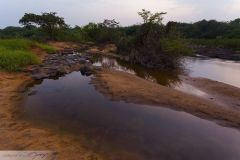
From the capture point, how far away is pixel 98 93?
1217cm

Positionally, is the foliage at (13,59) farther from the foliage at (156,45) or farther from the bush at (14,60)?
the foliage at (156,45)

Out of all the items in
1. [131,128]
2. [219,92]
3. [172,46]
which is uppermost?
[172,46]

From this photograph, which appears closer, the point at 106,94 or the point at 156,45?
the point at 106,94

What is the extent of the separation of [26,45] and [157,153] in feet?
65.5

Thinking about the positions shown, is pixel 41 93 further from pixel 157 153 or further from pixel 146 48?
pixel 146 48

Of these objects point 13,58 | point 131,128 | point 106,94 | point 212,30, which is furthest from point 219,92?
point 212,30

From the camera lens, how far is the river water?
7.07 metres

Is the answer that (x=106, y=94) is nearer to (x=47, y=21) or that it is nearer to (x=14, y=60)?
(x=14, y=60)

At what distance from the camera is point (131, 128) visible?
27.7 ft

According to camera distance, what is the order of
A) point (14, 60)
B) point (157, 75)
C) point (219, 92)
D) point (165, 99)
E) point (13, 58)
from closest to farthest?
1. point (165, 99)
2. point (219, 92)
3. point (14, 60)
4. point (13, 58)
5. point (157, 75)

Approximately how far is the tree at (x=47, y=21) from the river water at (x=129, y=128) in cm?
3253

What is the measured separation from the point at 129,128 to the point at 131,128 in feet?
0.21

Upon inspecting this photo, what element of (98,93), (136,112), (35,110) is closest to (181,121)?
(136,112)

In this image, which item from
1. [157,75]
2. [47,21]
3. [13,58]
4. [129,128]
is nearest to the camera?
[129,128]
